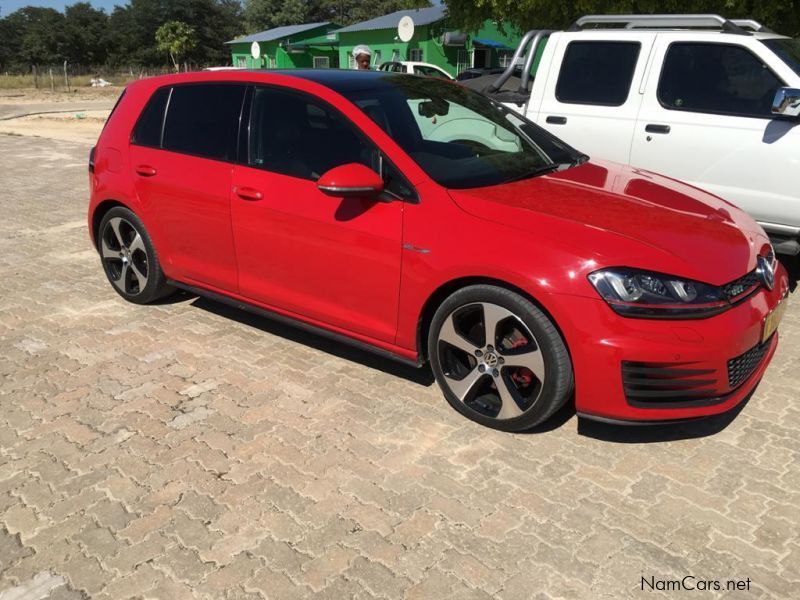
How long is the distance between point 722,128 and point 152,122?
4384 millimetres

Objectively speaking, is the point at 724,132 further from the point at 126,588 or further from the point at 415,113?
the point at 126,588

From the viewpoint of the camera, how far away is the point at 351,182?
3463 millimetres

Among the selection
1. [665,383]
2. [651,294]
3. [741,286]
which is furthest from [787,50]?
[665,383]

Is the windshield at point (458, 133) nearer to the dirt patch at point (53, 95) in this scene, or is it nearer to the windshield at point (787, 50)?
the windshield at point (787, 50)

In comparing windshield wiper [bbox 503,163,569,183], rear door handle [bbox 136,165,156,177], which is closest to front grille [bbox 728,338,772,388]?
windshield wiper [bbox 503,163,569,183]

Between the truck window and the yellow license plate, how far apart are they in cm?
251

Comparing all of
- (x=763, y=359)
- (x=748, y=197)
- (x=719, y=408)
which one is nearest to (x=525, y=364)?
(x=719, y=408)

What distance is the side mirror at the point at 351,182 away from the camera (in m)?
3.46

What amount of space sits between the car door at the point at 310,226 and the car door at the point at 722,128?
3226 mm

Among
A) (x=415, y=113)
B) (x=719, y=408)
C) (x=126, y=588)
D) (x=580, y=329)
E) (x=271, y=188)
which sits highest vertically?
(x=415, y=113)

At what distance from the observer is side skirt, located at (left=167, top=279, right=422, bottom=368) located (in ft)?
12.4

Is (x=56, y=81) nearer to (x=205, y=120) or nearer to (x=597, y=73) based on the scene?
(x=597, y=73)

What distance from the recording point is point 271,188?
4016 mm

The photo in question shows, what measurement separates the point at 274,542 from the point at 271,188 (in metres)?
2.07
